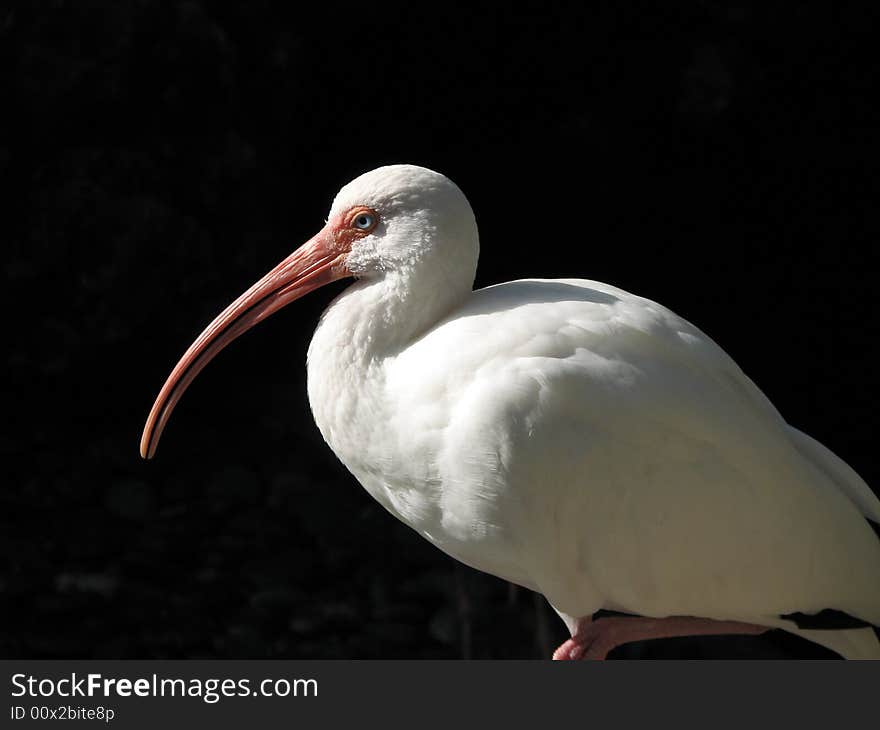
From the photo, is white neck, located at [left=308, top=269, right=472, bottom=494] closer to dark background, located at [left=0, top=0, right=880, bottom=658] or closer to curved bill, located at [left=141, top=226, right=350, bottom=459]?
curved bill, located at [left=141, top=226, right=350, bottom=459]

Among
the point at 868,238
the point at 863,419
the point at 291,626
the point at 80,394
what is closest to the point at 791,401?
the point at 863,419

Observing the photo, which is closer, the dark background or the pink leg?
the pink leg

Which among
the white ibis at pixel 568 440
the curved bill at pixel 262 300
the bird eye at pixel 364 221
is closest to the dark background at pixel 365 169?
the curved bill at pixel 262 300

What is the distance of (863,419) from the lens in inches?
273

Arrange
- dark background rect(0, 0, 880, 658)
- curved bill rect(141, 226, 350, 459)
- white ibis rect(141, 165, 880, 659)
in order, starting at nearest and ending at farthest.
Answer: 1. white ibis rect(141, 165, 880, 659)
2. curved bill rect(141, 226, 350, 459)
3. dark background rect(0, 0, 880, 658)

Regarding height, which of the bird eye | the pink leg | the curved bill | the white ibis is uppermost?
the bird eye

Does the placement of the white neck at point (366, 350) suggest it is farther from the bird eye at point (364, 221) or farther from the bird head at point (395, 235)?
the bird eye at point (364, 221)

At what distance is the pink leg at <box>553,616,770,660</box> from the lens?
3730mm

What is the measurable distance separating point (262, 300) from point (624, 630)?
4.42ft

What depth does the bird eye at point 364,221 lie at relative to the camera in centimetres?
361

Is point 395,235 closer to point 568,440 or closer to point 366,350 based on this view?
point 366,350

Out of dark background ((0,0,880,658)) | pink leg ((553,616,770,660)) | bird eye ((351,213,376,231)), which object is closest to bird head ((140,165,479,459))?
bird eye ((351,213,376,231))

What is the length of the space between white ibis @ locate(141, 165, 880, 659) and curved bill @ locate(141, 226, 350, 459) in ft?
0.05

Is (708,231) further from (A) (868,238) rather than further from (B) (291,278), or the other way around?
(B) (291,278)
